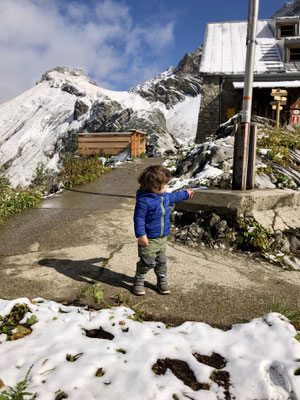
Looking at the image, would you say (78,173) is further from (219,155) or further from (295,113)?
(295,113)

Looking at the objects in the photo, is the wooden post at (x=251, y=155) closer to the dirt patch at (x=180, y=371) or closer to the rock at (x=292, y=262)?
the rock at (x=292, y=262)

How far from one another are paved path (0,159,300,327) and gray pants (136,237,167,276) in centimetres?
23

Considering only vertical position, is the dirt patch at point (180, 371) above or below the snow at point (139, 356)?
below

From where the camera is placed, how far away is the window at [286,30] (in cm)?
1794

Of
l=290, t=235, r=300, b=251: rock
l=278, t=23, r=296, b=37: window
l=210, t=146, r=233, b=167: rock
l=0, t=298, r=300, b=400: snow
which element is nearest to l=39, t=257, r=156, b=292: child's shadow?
l=0, t=298, r=300, b=400: snow

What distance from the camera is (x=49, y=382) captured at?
5.19 feet

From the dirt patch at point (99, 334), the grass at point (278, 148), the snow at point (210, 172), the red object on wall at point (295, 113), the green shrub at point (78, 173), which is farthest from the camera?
the red object on wall at point (295, 113)

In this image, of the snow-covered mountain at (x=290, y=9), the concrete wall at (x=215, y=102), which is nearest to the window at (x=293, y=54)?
the concrete wall at (x=215, y=102)

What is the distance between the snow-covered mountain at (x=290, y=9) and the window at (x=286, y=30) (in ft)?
107

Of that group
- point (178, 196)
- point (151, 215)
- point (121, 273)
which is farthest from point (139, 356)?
point (178, 196)

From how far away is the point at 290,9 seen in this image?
45.4 meters

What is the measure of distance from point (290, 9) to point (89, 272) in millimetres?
56787

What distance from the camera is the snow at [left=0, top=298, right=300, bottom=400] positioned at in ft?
5.07

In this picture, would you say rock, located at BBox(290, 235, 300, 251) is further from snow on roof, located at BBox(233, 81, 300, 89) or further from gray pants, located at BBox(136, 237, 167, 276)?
snow on roof, located at BBox(233, 81, 300, 89)
